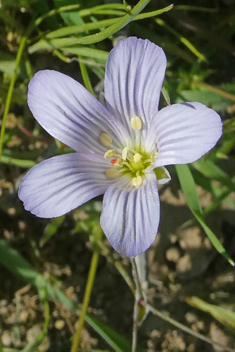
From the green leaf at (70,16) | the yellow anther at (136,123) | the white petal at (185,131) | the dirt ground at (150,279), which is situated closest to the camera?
the white petal at (185,131)

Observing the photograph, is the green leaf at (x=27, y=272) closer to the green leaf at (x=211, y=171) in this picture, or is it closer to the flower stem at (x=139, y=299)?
the flower stem at (x=139, y=299)

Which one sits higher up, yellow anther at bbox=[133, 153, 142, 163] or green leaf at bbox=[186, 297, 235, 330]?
yellow anther at bbox=[133, 153, 142, 163]

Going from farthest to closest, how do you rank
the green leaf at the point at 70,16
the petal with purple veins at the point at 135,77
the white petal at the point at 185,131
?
1. the green leaf at the point at 70,16
2. the petal with purple veins at the point at 135,77
3. the white petal at the point at 185,131

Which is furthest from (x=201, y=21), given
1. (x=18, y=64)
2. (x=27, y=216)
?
(x=27, y=216)

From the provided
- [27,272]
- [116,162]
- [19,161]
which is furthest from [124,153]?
[27,272]

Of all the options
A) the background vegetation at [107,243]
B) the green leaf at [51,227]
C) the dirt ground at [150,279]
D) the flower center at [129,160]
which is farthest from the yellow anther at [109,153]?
the dirt ground at [150,279]

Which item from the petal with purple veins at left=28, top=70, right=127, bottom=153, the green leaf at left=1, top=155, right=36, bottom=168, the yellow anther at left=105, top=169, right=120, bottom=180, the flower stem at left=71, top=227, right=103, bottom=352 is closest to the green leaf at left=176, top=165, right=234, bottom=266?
the yellow anther at left=105, top=169, right=120, bottom=180

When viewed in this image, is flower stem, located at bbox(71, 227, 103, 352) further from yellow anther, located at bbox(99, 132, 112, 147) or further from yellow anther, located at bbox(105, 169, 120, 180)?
yellow anther, located at bbox(99, 132, 112, 147)

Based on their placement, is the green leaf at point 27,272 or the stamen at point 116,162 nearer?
the stamen at point 116,162
